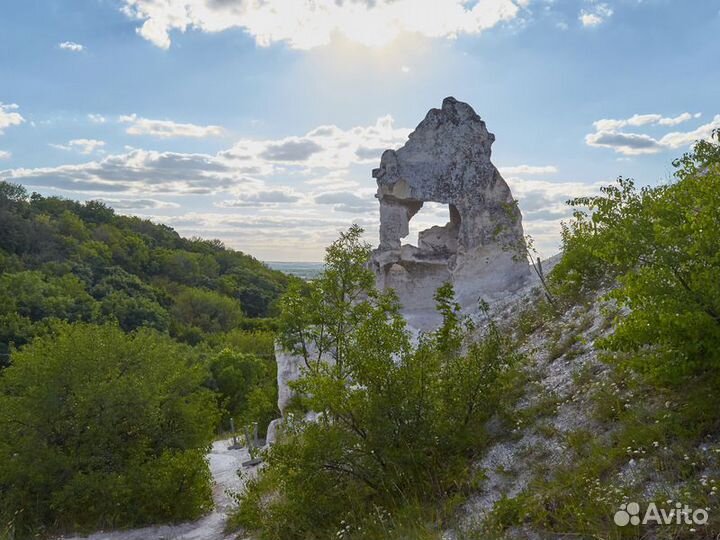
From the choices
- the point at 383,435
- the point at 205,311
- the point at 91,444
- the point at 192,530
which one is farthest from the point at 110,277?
the point at 383,435

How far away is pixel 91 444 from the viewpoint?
12.3 metres

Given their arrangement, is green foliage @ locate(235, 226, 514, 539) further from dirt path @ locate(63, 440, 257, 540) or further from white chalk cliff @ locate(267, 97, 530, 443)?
white chalk cliff @ locate(267, 97, 530, 443)

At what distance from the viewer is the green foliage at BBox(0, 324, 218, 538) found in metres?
11.9

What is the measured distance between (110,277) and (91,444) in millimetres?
50446

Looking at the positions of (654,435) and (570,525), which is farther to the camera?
(654,435)

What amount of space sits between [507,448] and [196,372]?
33.9 ft

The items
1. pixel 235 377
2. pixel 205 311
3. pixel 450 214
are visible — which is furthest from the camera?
pixel 205 311

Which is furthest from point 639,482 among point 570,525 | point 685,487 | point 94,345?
point 94,345

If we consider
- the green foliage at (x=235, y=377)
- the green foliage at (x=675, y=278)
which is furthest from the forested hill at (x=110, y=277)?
the green foliage at (x=675, y=278)

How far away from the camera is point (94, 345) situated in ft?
44.4

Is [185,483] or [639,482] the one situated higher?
[639,482]

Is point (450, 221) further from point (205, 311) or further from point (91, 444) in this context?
point (205, 311)

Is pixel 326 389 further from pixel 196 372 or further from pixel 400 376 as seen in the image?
pixel 196 372

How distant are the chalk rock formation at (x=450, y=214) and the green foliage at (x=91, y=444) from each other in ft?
21.7
